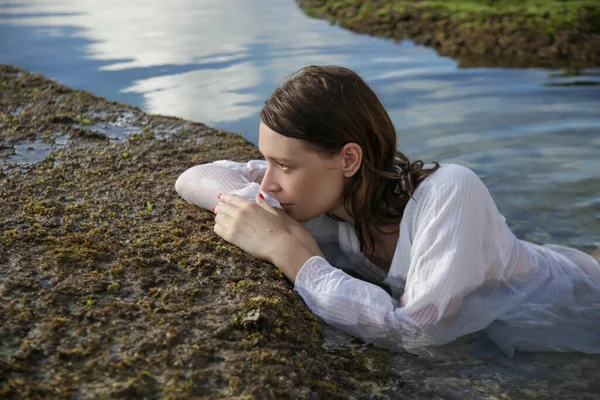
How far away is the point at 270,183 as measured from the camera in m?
3.56

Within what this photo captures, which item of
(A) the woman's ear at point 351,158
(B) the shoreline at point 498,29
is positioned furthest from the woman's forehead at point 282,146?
(B) the shoreline at point 498,29

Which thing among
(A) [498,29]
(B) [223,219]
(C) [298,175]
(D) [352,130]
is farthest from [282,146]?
(A) [498,29]

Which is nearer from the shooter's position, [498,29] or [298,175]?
[298,175]

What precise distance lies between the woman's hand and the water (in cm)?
256

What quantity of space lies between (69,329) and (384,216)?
168cm

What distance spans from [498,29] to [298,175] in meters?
7.89

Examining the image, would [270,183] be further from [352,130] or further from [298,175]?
[352,130]

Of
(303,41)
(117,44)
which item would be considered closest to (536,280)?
(303,41)

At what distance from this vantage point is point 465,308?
3562 mm

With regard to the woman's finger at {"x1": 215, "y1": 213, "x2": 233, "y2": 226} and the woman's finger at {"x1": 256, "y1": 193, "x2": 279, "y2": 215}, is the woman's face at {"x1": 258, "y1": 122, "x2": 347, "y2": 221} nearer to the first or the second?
the woman's finger at {"x1": 256, "y1": 193, "x2": 279, "y2": 215}

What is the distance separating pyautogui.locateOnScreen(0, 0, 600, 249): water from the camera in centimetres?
611

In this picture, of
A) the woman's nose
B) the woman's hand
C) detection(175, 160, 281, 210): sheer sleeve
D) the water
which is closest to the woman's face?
the woman's nose

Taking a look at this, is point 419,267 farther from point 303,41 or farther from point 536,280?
point 303,41

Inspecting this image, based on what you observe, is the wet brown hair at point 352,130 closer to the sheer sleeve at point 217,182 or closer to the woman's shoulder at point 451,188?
the woman's shoulder at point 451,188
